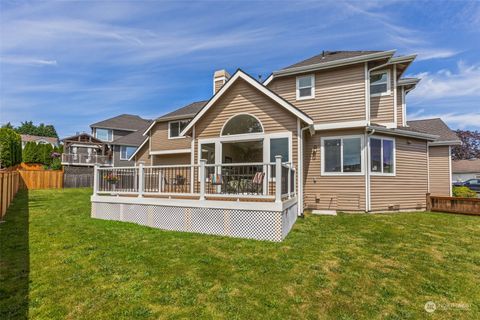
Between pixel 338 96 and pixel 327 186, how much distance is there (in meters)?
3.84

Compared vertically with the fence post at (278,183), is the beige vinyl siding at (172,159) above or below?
above

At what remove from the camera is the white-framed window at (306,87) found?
1124 cm

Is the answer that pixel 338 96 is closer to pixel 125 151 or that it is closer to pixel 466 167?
pixel 125 151

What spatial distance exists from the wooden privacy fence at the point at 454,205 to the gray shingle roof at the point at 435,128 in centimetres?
366

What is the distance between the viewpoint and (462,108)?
27.8m

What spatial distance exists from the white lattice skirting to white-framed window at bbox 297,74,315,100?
5952 millimetres

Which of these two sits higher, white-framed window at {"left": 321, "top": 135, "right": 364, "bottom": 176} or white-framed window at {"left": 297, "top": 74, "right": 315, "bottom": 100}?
white-framed window at {"left": 297, "top": 74, "right": 315, "bottom": 100}

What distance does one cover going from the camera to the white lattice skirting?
6.47 meters

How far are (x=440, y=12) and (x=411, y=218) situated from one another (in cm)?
853

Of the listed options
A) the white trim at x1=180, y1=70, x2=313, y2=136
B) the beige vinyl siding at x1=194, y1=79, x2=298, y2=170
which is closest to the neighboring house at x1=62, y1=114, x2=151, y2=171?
the beige vinyl siding at x1=194, y1=79, x2=298, y2=170

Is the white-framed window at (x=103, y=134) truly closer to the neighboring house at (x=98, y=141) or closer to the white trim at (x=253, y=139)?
the neighboring house at (x=98, y=141)

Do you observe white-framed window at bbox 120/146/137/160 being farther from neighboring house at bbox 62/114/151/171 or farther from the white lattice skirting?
the white lattice skirting

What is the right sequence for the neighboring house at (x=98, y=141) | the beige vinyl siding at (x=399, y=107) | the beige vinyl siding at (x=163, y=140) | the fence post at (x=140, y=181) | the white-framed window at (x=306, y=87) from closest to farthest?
the fence post at (x=140, y=181)
the white-framed window at (x=306, y=87)
the beige vinyl siding at (x=399, y=107)
the beige vinyl siding at (x=163, y=140)
the neighboring house at (x=98, y=141)

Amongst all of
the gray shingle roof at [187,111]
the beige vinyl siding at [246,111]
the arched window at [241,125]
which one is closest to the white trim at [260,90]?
the beige vinyl siding at [246,111]
